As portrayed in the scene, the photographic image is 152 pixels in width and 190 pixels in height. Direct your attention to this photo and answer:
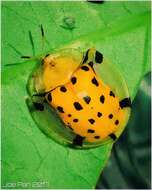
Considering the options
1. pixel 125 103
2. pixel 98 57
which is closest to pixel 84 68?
pixel 98 57

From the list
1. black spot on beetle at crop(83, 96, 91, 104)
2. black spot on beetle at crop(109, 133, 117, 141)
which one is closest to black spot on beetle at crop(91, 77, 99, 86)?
black spot on beetle at crop(83, 96, 91, 104)

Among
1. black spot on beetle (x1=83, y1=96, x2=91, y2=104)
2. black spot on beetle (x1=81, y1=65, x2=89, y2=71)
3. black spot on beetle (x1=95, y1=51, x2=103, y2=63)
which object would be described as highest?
black spot on beetle (x1=95, y1=51, x2=103, y2=63)

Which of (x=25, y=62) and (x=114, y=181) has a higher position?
(x=25, y=62)

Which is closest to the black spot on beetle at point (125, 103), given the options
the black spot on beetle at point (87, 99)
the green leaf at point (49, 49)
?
the green leaf at point (49, 49)

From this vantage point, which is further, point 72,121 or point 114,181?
point 114,181

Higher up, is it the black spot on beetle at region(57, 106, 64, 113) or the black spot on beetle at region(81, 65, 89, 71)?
the black spot on beetle at region(81, 65, 89, 71)

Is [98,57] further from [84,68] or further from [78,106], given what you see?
[78,106]

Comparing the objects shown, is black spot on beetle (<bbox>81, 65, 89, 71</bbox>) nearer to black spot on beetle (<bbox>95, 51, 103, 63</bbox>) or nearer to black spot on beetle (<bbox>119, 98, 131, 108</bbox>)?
black spot on beetle (<bbox>95, 51, 103, 63</bbox>)

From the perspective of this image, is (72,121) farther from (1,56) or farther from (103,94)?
(1,56)

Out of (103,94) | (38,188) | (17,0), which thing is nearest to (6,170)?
(38,188)
